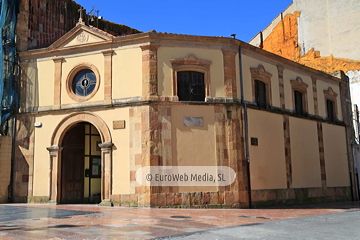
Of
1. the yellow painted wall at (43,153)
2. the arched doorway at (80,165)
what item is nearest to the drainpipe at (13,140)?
the yellow painted wall at (43,153)

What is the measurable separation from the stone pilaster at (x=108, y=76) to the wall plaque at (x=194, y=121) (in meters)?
3.41

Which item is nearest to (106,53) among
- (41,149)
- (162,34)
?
(162,34)

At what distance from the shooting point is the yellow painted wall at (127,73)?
17219 millimetres

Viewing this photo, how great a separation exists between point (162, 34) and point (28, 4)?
780 cm

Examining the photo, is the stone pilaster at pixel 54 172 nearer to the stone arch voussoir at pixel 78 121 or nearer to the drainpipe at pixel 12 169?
the stone arch voussoir at pixel 78 121

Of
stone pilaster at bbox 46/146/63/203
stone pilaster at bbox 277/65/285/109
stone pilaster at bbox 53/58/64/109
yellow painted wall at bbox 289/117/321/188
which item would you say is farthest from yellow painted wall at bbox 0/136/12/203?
yellow painted wall at bbox 289/117/321/188

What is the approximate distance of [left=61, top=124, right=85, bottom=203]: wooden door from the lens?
18531mm

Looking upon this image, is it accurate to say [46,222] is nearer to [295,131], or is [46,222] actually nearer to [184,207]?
[184,207]

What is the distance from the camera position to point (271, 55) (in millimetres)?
20562

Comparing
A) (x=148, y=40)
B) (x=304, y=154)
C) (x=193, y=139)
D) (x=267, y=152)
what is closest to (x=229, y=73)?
(x=193, y=139)

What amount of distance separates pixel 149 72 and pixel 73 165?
19.3 ft

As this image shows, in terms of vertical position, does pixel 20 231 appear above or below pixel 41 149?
below

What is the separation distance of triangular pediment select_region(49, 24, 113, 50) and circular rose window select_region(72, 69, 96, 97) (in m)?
1.29

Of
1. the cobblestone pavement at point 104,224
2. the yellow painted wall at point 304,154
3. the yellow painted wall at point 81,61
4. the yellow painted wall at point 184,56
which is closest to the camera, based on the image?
the cobblestone pavement at point 104,224
